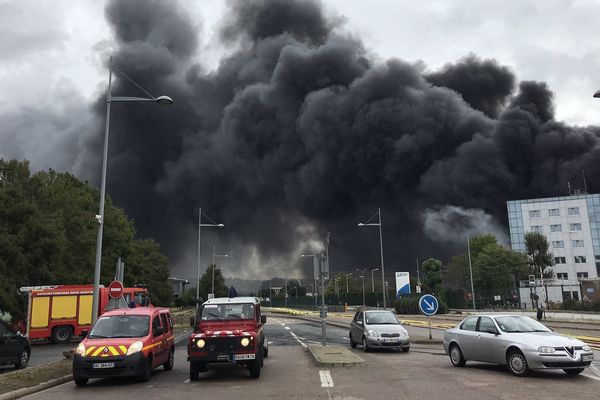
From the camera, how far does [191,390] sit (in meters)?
10.4

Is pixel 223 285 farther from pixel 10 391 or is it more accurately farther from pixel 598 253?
pixel 10 391

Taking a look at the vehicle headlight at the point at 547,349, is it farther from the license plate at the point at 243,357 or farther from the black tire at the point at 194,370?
the black tire at the point at 194,370

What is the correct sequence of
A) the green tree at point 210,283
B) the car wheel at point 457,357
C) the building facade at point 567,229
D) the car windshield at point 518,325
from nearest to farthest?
the car windshield at point 518,325
the car wheel at point 457,357
the green tree at point 210,283
the building facade at point 567,229

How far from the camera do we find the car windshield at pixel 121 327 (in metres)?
12.3

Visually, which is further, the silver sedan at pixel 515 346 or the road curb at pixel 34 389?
the silver sedan at pixel 515 346

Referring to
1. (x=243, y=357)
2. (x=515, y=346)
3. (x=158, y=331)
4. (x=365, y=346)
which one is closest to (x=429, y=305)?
(x=365, y=346)

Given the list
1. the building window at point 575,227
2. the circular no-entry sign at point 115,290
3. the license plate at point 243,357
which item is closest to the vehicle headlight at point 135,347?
the license plate at point 243,357

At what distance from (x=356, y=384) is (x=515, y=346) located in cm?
388

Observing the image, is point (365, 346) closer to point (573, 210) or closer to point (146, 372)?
point (146, 372)

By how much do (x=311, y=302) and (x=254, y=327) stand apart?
267 feet

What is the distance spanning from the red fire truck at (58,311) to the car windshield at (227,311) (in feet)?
49.7

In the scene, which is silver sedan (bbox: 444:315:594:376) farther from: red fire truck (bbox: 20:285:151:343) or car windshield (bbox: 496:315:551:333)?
red fire truck (bbox: 20:285:151:343)

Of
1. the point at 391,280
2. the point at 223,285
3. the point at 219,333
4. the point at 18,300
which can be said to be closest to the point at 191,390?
the point at 219,333

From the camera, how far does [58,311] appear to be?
1067 inches
